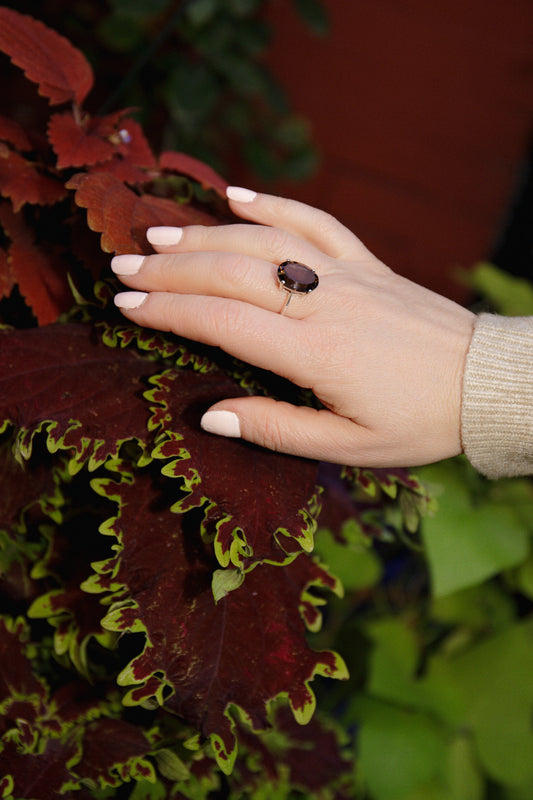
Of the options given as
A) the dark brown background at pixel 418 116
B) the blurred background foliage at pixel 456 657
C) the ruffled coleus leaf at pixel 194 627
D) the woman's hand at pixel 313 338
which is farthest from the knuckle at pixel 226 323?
the dark brown background at pixel 418 116

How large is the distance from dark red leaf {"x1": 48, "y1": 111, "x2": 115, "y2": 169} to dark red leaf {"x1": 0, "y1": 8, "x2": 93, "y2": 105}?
25 mm

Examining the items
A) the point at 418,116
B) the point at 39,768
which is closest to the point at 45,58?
the point at 39,768

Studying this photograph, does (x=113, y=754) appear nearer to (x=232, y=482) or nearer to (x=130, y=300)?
(x=232, y=482)

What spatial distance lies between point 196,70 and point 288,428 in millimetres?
1374

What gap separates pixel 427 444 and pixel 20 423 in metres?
0.34

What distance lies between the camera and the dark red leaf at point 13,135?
23.5 inches

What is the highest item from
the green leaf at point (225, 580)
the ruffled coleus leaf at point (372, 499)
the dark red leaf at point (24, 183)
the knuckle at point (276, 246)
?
the dark red leaf at point (24, 183)

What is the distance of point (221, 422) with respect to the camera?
505mm

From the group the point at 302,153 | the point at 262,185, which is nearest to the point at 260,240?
the point at 302,153

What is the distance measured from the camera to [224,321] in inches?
20.3

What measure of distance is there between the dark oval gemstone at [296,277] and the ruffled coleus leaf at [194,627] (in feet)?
0.65

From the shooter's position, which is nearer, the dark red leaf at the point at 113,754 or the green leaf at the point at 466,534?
the dark red leaf at the point at 113,754

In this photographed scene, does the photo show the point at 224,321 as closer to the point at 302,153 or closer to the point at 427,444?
the point at 427,444

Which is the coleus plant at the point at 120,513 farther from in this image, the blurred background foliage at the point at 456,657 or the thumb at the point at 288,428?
the blurred background foliage at the point at 456,657
